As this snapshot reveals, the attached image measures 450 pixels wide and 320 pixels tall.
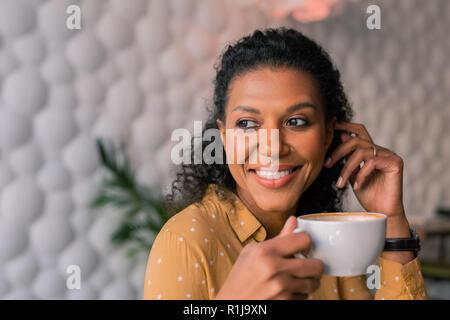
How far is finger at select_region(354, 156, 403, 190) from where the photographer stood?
0.93 metres

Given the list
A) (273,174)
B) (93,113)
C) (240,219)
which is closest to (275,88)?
(273,174)

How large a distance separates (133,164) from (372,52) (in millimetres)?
1766

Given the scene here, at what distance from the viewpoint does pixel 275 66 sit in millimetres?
840

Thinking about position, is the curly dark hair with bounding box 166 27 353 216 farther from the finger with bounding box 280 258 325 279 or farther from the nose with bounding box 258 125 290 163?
the finger with bounding box 280 258 325 279

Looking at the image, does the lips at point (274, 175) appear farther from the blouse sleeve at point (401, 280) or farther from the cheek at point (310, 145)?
the blouse sleeve at point (401, 280)

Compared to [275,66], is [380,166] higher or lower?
lower

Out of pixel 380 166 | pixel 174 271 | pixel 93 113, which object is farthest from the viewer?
pixel 93 113

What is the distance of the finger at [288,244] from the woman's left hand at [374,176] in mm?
404

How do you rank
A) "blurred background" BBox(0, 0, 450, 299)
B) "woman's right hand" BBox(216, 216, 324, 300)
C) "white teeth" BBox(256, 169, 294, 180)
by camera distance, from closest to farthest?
1. "woman's right hand" BBox(216, 216, 324, 300)
2. "white teeth" BBox(256, 169, 294, 180)
3. "blurred background" BBox(0, 0, 450, 299)

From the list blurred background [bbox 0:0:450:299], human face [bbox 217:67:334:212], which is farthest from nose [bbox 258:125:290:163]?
blurred background [bbox 0:0:450:299]

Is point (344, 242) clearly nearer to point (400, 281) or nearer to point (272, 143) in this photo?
point (272, 143)

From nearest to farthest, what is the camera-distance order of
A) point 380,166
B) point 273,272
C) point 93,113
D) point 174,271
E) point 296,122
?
point 273,272 → point 174,271 → point 296,122 → point 380,166 → point 93,113

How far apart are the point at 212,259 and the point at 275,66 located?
37cm

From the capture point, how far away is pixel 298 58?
0.86 m
